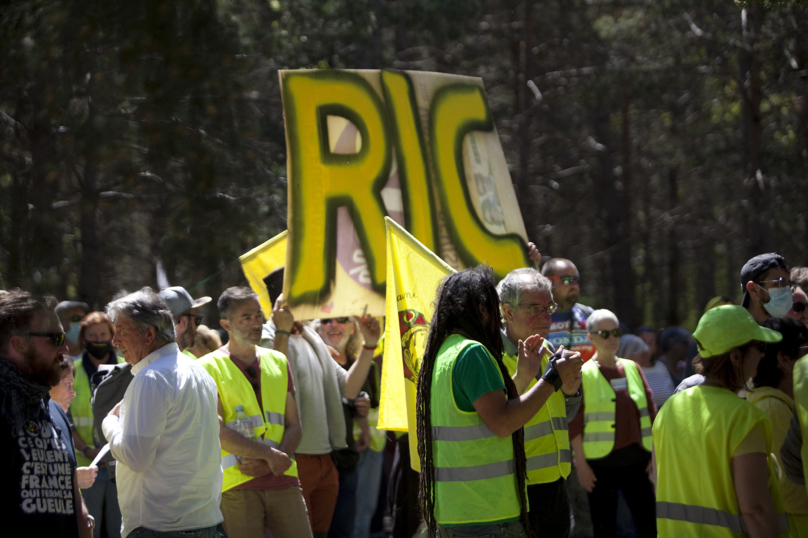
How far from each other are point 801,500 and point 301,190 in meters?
3.29

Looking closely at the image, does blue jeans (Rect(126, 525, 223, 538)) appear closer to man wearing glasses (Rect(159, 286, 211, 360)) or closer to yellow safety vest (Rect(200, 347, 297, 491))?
yellow safety vest (Rect(200, 347, 297, 491))

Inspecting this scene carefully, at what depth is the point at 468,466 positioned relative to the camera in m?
3.24

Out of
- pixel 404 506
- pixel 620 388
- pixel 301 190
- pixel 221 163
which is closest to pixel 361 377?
pixel 404 506

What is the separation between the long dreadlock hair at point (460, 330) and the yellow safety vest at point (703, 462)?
56 cm

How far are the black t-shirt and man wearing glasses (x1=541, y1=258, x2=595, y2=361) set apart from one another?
3.61 m

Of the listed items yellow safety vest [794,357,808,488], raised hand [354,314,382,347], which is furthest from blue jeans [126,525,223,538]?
yellow safety vest [794,357,808,488]

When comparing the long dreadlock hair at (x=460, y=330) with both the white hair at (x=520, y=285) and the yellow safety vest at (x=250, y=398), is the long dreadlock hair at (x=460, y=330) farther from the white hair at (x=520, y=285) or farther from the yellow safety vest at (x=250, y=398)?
the yellow safety vest at (x=250, y=398)

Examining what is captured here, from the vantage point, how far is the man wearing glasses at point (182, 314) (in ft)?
16.0

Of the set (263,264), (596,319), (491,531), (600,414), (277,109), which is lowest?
(600,414)

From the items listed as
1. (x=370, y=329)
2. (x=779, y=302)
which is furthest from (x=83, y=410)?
(x=779, y=302)

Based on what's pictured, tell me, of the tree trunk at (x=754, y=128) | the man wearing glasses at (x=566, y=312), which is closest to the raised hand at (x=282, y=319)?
the man wearing glasses at (x=566, y=312)

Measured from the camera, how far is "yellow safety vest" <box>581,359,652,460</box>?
5.93 metres

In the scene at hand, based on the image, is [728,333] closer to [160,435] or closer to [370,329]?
[160,435]

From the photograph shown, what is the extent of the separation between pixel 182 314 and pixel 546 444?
223cm
